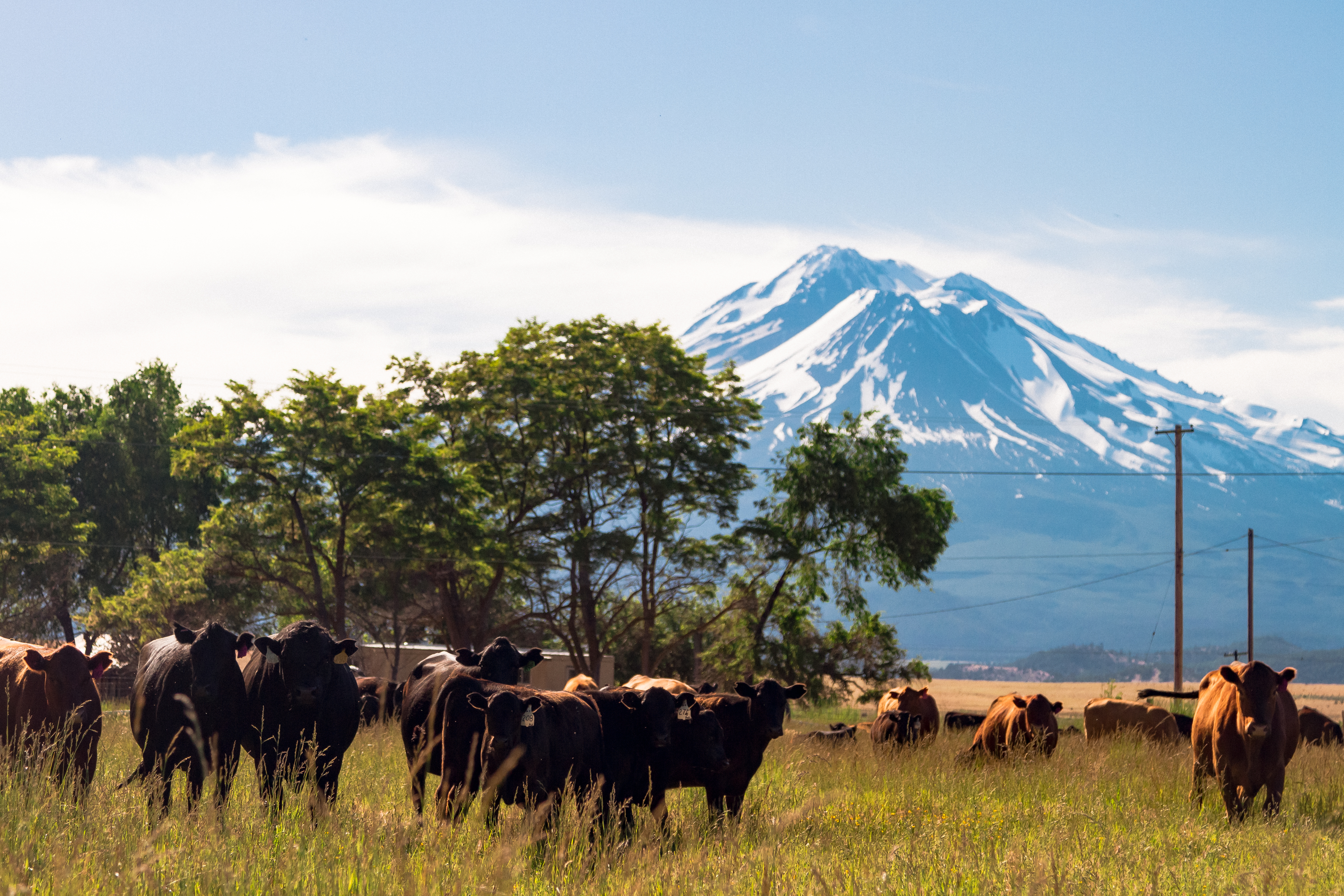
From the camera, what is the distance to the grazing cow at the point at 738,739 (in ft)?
34.6

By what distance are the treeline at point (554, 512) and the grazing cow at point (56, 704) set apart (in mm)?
28216

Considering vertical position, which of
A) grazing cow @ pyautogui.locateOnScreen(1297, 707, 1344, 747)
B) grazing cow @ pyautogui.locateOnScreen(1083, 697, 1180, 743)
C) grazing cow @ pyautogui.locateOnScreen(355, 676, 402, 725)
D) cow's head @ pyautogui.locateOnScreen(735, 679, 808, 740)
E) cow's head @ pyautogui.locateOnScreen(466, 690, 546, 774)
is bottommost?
grazing cow @ pyautogui.locateOnScreen(1297, 707, 1344, 747)

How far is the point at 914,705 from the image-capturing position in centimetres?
2039

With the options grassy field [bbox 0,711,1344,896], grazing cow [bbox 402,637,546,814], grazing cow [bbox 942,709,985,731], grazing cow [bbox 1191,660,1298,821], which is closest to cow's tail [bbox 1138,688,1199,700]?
grazing cow [bbox 1191,660,1298,821]

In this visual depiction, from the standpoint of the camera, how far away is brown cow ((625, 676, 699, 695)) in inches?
417

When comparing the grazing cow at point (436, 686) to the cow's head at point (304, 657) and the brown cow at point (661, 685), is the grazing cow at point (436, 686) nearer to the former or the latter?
the cow's head at point (304, 657)

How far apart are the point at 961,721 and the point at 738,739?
16.0 meters

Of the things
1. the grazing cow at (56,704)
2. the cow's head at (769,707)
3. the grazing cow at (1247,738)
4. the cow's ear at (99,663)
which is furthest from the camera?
the grazing cow at (1247,738)

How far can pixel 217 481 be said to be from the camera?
55406 millimetres

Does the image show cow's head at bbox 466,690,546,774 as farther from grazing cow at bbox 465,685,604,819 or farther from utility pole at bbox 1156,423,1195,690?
utility pole at bbox 1156,423,1195,690

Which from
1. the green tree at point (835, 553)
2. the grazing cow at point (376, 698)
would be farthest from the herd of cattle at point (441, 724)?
the green tree at point (835, 553)

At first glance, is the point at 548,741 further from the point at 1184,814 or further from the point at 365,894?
the point at 1184,814

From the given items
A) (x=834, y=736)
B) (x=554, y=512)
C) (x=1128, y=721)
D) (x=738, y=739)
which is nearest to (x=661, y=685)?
(x=738, y=739)

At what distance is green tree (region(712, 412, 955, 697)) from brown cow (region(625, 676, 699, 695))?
2800 cm
